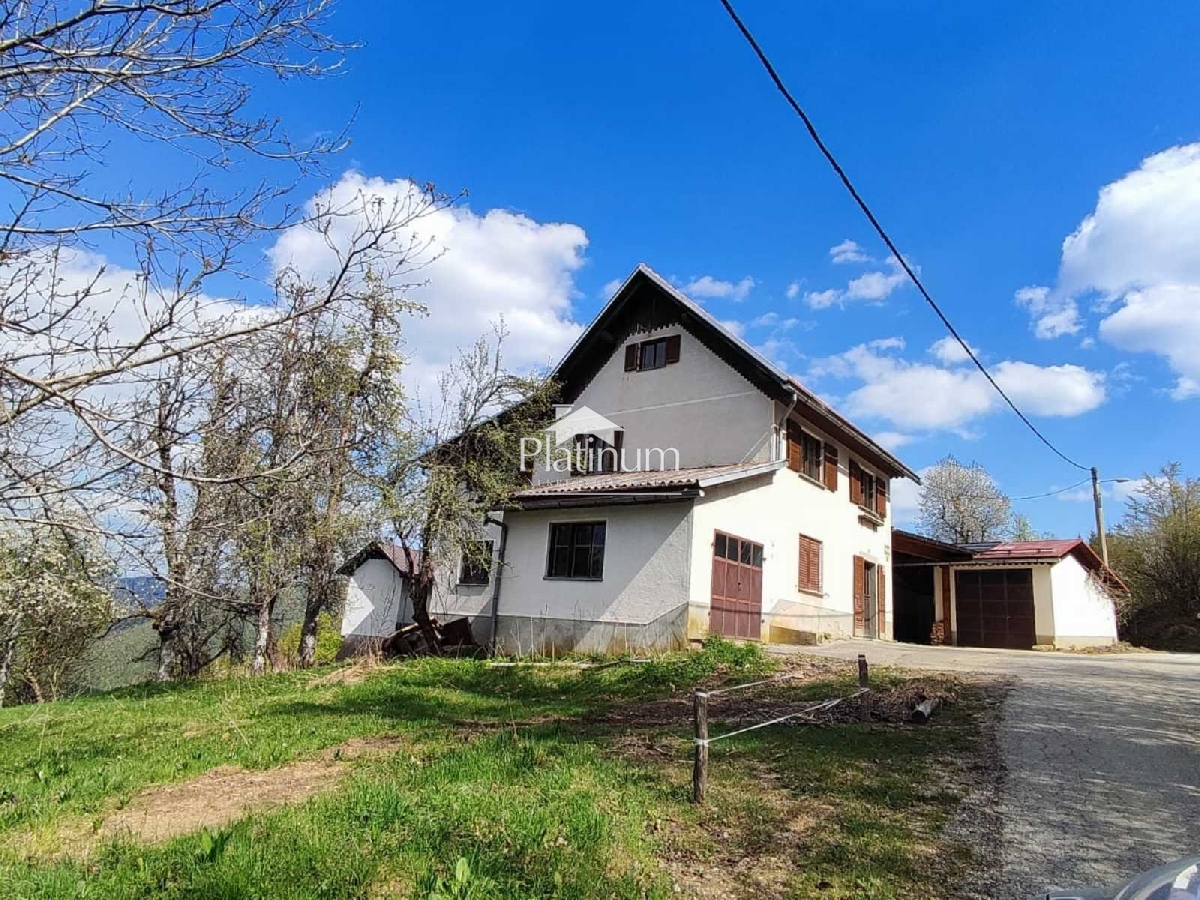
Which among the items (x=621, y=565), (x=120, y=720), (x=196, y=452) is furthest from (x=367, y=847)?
(x=621, y=565)

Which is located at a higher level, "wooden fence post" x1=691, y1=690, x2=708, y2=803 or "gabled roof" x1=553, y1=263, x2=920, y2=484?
"gabled roof" x1=553, y1=263, x2=920, y2=484


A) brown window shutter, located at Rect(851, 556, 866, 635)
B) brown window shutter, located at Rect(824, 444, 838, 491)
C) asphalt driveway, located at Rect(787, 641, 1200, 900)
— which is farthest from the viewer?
brown window shutter, located at Rect(851, 556, 866, 635)

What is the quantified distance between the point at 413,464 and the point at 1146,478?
3243cm

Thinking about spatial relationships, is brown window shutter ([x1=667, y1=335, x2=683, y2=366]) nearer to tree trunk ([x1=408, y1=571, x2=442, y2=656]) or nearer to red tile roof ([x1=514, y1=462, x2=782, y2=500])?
red tile roof ([x1=514, y1=462, x2=782, y2=500])

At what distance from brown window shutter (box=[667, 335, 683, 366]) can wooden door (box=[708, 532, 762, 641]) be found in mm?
5783

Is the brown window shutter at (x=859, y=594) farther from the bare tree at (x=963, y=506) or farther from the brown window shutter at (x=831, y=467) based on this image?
the bare tree at (x=963, y=506)

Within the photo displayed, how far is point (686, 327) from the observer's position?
19.6 meters

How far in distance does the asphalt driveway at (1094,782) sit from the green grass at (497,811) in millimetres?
479

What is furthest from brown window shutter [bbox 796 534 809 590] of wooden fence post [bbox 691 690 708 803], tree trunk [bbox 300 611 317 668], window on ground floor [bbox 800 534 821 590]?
wooden fence post [bbox 691 690 708 803]

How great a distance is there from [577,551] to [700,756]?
1144 centimetres

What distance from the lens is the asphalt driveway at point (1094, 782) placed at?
3.97 m

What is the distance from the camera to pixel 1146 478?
31.7 m

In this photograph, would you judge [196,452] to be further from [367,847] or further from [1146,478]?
[1146,478]

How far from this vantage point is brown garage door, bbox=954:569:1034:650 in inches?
893
